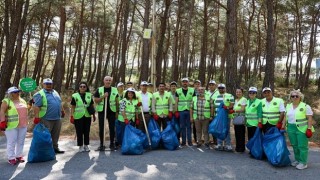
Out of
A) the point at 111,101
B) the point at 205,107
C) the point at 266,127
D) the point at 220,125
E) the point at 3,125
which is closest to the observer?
the point at 3,125

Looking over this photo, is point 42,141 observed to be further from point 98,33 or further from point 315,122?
point 98,33

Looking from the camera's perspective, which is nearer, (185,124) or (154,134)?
(154,134)

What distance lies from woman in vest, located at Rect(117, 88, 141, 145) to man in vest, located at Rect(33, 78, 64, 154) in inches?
58.2

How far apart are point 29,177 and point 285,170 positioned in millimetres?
4941

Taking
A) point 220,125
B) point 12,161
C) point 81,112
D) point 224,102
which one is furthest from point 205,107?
point 12,161

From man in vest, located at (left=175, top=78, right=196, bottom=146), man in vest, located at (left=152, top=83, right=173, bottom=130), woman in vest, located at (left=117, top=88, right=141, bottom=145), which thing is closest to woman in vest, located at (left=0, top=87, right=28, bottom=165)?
woman in vest, located at (left=117, top=88, right=141, bottom=145)

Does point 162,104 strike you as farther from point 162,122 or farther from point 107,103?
point 107,103

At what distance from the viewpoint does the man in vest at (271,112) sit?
724cm

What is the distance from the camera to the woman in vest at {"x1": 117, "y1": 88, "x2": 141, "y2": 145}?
800 centimetres

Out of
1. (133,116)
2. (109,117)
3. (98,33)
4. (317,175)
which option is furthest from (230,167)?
(98,33)

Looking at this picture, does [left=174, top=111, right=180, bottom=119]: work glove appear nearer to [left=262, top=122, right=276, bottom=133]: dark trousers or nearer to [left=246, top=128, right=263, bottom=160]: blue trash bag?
[left=246, top=128, right=263, bottom=160]: blue trash bag

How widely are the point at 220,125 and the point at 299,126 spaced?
1903mm

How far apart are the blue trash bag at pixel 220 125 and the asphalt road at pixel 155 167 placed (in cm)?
48

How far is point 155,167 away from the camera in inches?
263
